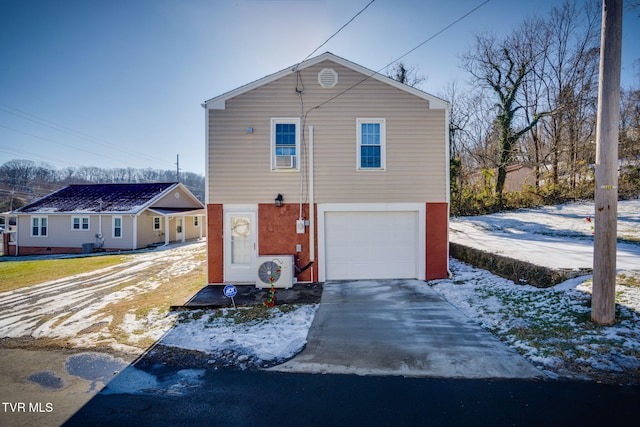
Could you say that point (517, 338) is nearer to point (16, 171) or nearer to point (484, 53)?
point (484, 53)

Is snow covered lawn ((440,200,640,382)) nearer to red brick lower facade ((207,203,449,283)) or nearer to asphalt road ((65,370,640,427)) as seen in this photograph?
asphalt road ((65,370,640,427))

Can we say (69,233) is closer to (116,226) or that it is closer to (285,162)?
(116,226)

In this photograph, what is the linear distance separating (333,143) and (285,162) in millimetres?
1482

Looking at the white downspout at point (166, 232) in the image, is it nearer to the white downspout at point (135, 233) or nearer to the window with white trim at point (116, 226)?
the white downspout at point (135, 233)

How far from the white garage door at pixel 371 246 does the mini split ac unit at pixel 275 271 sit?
129cm

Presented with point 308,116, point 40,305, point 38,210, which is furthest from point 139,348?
point 38,210

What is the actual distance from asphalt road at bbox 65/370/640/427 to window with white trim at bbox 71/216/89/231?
2123 cm

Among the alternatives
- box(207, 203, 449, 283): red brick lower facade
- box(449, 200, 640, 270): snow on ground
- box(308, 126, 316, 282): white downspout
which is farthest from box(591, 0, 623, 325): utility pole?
box(308, 126, 316, 282): white downspout

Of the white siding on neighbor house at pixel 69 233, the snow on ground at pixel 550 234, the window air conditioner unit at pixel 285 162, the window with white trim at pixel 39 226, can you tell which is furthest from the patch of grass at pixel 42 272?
the snow on ground at pixel 550 234

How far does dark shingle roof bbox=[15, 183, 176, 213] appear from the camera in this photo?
2039 centimetres

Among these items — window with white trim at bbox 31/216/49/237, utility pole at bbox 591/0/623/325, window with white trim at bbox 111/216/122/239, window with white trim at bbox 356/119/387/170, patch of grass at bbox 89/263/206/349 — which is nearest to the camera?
utility pole at bbox 591/0/623/325

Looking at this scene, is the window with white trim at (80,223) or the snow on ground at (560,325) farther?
the window with white trim at (80,223)

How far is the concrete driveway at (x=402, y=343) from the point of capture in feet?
13.3

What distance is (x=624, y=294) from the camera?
530 centimetres
